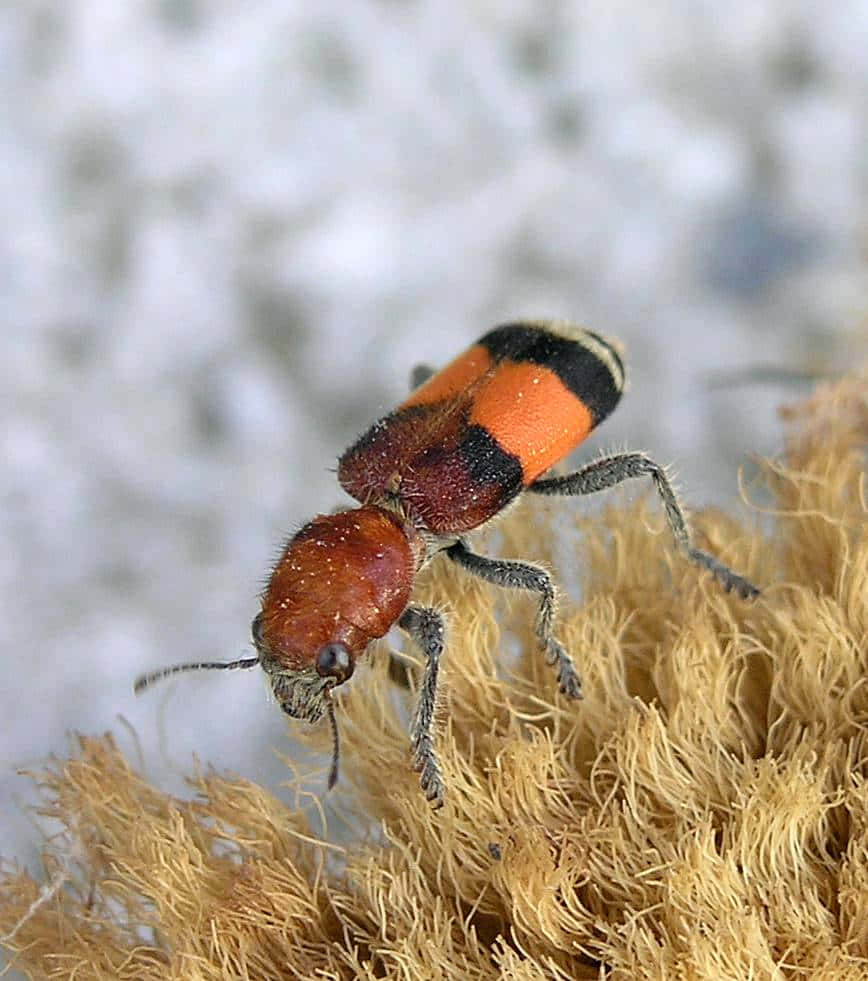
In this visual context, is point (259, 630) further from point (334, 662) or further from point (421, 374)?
point (421, 374)

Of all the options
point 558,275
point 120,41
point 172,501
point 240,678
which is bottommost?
point 240,678

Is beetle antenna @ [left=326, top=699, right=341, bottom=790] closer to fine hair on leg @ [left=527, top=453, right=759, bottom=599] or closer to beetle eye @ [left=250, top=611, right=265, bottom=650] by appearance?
beetle eye @ [left=250, top=611, right=265, bottom=650]

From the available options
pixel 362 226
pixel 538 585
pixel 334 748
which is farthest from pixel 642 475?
pixel 362 226

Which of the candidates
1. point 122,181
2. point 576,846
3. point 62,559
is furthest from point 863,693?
point 122,181

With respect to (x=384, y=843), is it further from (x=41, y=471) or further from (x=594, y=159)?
(x=594, y=159)

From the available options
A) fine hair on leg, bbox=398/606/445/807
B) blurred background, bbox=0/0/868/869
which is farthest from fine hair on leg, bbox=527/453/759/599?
blurred background, bbox=0/0/868/869

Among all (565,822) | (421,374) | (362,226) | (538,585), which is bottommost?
(565,822)

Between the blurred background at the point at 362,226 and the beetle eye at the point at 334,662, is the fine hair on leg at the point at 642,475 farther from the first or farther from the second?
the blurred background at the point at 362,226

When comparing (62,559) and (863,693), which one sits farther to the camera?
(62,559)
